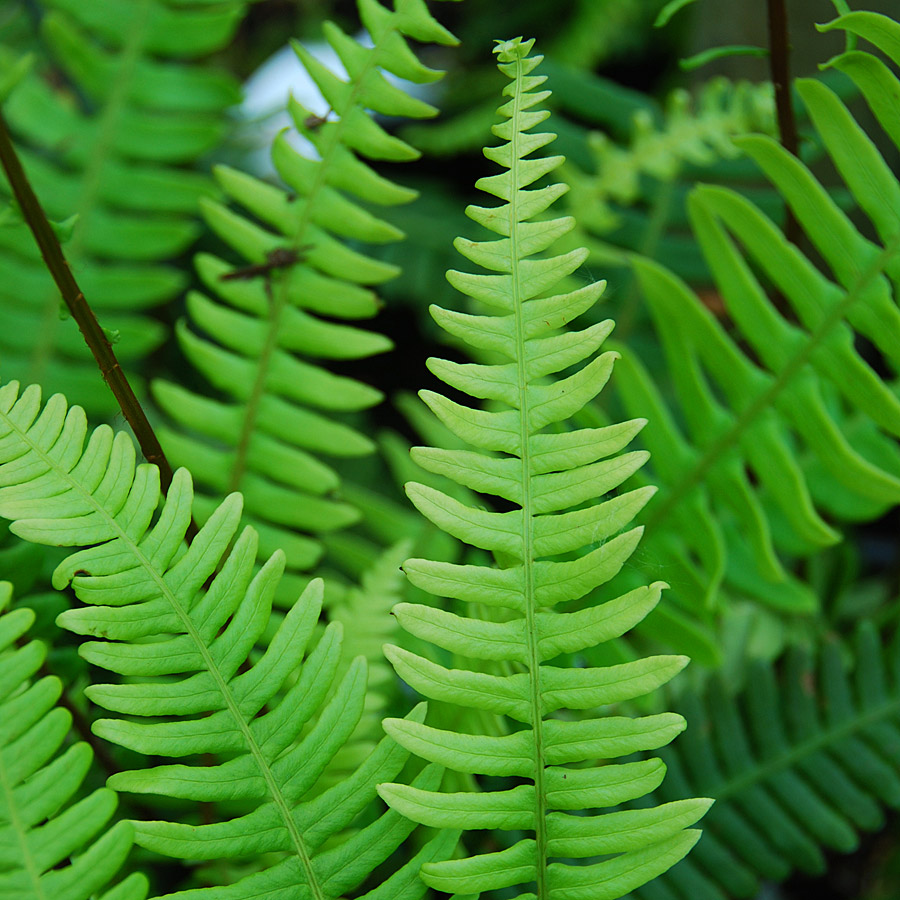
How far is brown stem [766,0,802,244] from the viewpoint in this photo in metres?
0.60

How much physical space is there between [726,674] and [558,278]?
23.5 inches

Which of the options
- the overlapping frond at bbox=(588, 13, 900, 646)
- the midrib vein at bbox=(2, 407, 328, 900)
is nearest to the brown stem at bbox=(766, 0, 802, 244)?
the overlapping frond at bbox=(588, 13, 900, 646)

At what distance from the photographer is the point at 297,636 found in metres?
0.46

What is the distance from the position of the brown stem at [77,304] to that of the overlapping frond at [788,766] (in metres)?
0.53

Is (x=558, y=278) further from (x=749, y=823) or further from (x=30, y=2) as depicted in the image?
(x=30, y=2)

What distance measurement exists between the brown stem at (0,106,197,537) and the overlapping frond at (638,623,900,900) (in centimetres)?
53

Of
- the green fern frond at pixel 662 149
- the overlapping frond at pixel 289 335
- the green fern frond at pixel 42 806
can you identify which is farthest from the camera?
the green fern frond at pixel 662 149

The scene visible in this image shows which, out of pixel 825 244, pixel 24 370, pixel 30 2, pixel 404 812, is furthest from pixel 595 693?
pixel 30 2

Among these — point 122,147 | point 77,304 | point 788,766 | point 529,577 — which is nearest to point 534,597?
point 529,577

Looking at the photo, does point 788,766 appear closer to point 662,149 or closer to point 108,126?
point 662,149

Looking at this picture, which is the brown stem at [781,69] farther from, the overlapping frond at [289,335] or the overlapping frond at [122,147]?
the overlapping frond at [122,147]

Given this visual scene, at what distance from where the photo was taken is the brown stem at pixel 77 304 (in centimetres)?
46

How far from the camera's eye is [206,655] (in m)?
0.46

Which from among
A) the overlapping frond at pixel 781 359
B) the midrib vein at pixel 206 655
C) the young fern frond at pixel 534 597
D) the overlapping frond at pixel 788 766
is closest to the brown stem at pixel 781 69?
the overlapping frond at pixel 781 359
